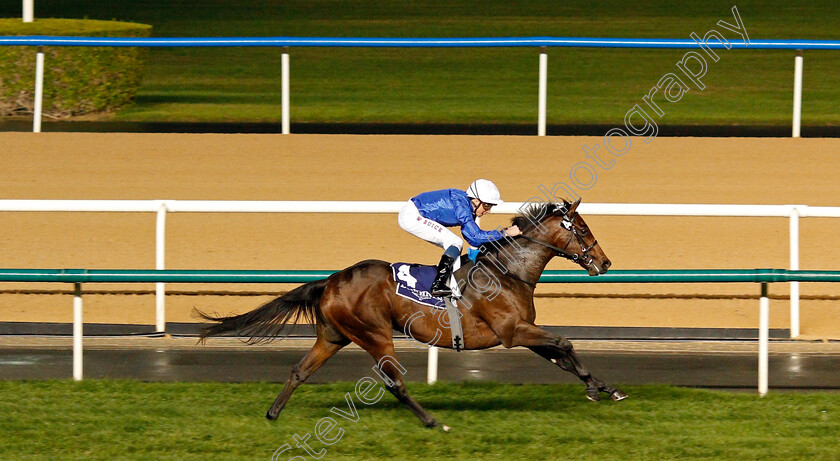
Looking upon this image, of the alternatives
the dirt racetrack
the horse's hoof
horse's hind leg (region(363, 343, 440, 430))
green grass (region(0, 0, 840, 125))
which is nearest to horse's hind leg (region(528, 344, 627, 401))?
the horse's hoof

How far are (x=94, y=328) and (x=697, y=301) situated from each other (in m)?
3.74

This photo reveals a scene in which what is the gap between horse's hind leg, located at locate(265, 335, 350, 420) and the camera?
5.19 m

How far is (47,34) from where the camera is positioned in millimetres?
10992

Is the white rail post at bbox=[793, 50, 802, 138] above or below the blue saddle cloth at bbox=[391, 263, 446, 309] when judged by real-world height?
above

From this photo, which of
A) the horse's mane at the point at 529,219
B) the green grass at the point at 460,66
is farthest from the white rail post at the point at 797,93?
the horse's mane at the point at 529,219

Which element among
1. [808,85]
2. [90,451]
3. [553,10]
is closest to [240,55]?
[553,10]

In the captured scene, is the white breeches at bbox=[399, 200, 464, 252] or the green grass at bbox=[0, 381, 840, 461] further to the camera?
the white breeches at bbox=[399, 200, 464, 252]

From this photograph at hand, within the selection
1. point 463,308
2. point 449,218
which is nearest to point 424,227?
point 449,218

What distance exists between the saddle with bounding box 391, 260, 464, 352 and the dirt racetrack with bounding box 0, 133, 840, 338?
88.3 inches

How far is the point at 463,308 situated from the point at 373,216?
11.3 ft

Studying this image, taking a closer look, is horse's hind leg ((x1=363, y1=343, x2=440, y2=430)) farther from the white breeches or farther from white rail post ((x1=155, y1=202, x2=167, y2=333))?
white rail post ((x1=155, y1=202, x2=167, y2=333))

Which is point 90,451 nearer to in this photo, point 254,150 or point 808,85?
point 254,150

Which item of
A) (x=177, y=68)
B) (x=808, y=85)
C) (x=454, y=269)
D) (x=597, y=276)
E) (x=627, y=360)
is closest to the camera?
(x=454, y=269)

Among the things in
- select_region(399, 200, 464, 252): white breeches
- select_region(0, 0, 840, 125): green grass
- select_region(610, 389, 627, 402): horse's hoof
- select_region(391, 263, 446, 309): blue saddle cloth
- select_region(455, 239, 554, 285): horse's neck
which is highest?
select_region(0, 0, 840, 125): green grass
